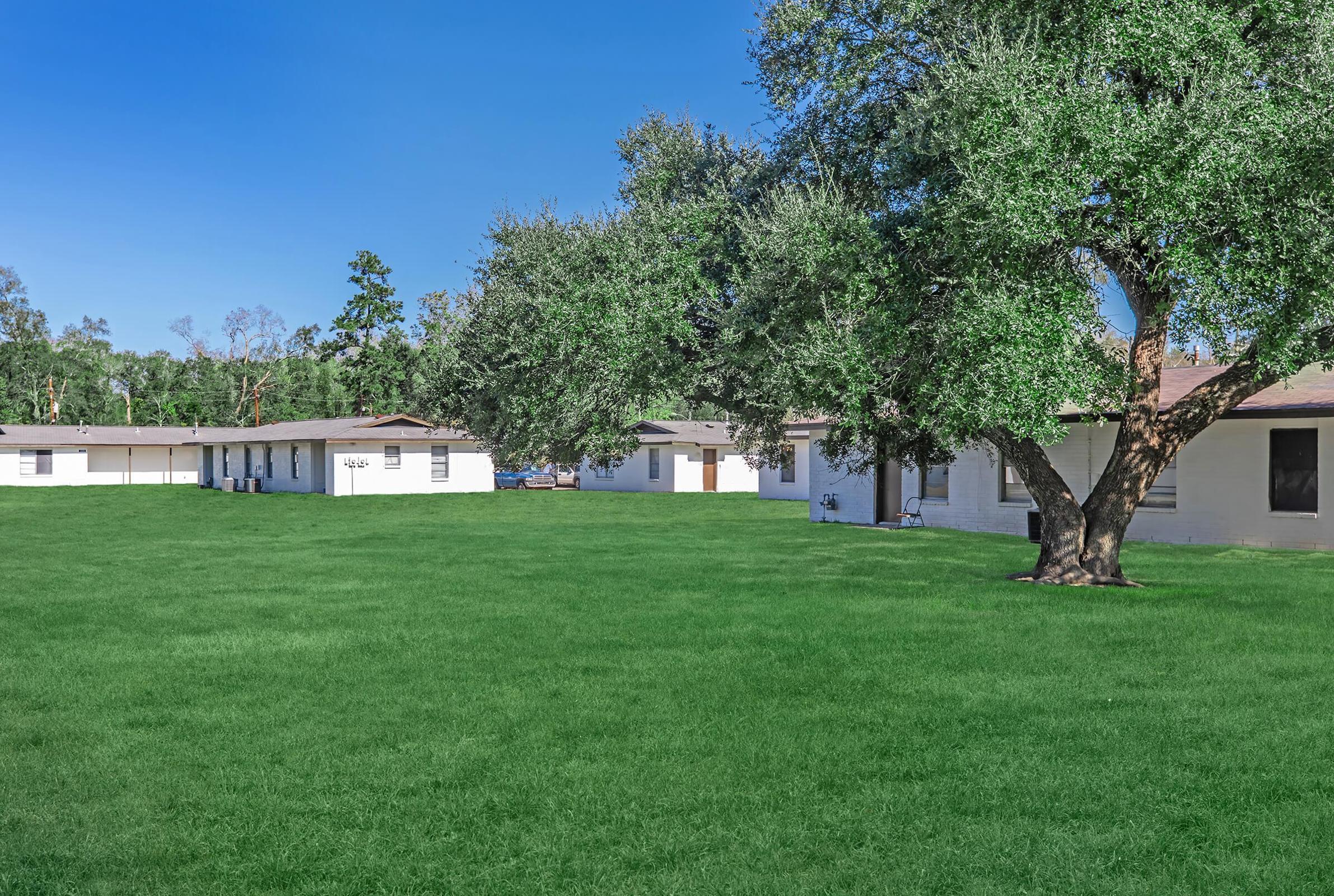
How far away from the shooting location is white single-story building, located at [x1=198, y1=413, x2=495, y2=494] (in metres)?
45.6

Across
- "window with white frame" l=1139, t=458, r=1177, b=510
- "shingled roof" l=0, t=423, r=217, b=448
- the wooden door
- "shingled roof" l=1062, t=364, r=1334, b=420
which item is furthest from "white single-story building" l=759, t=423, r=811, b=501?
"shingled roof" l=0, t=423, r=217, b=448

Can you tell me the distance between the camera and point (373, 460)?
4619cm

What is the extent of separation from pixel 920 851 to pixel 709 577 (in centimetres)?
1079

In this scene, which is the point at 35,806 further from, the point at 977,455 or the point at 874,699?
the point at 977,455

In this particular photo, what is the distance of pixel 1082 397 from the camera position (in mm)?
12352

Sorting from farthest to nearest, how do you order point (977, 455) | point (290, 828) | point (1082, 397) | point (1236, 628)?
point (977, 455)
point (1082, 397)
point (1236, 628)
point (290, 828)

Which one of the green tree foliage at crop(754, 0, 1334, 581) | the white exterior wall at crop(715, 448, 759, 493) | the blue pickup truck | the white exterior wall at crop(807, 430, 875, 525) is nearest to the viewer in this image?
the green tree foliage at crop(754, 0, 1334, 581)

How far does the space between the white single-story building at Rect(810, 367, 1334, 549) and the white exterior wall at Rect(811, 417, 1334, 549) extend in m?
0.02

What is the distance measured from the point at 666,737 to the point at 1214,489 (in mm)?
18529

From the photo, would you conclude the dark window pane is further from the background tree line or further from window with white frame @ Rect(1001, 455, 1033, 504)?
the background tree line

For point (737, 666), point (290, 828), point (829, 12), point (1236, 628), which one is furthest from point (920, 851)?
point (829, 12)

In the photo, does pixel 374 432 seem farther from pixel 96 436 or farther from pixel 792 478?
pixel 96 436

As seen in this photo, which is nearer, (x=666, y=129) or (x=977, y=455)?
(x=666, y=129)

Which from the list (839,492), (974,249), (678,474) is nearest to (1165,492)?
(839,492)
